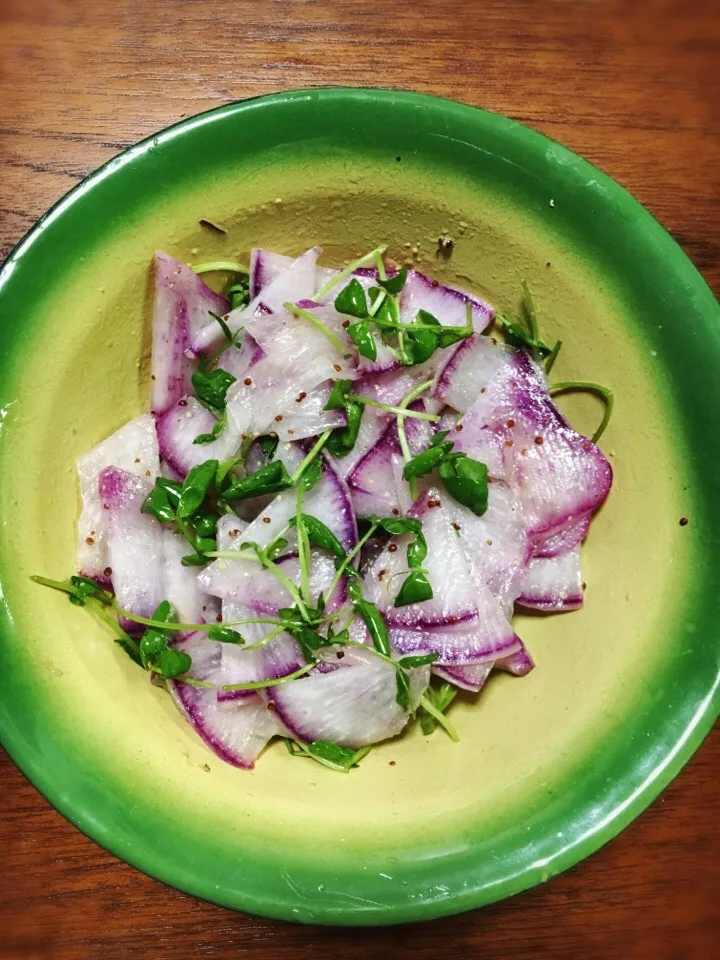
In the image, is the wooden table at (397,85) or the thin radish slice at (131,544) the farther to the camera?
the wooden table at (397,85)

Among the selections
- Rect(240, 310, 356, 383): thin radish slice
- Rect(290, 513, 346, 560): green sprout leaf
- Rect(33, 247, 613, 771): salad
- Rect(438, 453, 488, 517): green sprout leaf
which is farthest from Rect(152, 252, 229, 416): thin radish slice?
Rect(438, 453, 488, 517): green sprout leaf

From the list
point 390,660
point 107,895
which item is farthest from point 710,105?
point 107,895

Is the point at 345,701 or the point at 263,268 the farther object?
the point at 263,268

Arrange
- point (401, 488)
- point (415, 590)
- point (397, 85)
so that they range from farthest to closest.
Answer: point (397, 85), point (401, 488), point (415, 590)

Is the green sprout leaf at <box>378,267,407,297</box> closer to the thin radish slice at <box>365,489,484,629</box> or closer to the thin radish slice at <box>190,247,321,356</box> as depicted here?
the thin radish slice at <box>190,247,321,356</box>

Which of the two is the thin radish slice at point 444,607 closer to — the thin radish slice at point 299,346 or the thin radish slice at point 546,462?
the thin radish slice at point 546,462

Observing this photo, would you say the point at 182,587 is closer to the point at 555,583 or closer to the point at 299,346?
the point at 299,346

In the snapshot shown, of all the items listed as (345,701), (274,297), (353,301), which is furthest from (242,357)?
(345,701)

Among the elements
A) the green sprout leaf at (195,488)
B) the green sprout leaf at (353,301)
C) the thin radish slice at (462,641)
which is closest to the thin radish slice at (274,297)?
the green sprout leaf at (353,301)
